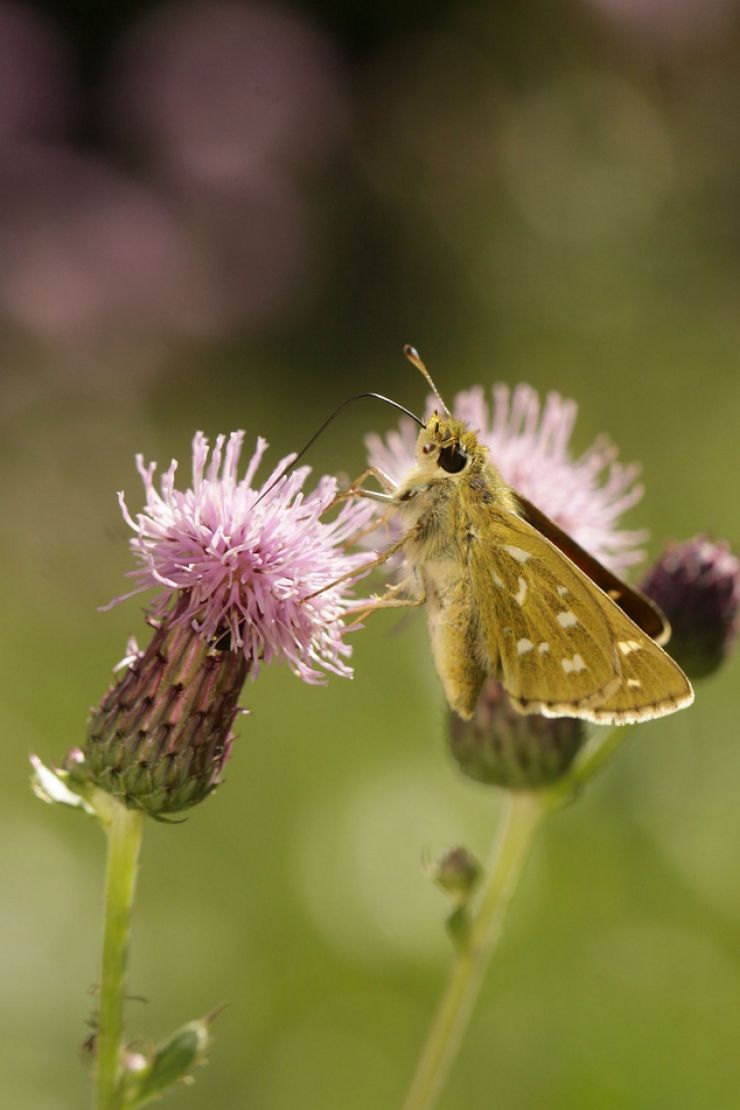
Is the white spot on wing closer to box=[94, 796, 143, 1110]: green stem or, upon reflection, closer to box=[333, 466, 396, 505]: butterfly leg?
box=[333, 466, 396, 505]: butterfly leg

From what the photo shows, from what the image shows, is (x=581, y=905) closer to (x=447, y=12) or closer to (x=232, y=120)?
(x=232, y=120)

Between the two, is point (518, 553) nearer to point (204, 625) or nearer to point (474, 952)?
point (204, 625)

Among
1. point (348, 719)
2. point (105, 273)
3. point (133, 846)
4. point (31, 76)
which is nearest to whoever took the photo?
point (133, 846)

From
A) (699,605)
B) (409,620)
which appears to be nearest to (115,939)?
(699,605)

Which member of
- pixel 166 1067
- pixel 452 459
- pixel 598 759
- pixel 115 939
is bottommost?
pixel 166 1067

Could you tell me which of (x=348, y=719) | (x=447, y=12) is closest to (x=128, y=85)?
(x=447, y=12)

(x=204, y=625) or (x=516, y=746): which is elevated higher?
(x=516, y=746)
